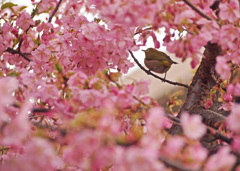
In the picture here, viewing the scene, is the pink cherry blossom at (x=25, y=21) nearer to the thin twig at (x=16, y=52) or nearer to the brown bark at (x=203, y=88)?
the thin twig at (x=16, y=52)

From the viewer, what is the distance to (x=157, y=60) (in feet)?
4.76

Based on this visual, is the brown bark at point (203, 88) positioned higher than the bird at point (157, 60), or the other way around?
the bird at point (157, 60)

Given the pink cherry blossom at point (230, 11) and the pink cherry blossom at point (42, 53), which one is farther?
the pink cherry blossom at point (42, 53)

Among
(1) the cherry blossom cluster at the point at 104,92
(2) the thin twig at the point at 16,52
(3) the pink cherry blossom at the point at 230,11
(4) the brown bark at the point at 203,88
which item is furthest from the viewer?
(2) the thin twig at the point at 16,52

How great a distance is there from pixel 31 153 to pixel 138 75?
4652mm

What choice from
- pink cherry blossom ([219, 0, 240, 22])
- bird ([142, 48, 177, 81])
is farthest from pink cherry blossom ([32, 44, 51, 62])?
pink cherry blossom ([219, 0, 240, 22])

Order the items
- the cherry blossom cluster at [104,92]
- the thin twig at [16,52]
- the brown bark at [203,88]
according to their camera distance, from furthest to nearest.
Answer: the thin twig at [16,52]
the brown bark at [203,88]
the cherry blossom cluster at [104,92]

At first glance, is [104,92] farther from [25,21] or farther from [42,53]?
[25,21]

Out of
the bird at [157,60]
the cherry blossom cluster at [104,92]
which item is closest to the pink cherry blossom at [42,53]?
the cherry blossom cluster at [104,92]

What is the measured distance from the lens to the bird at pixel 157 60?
143 centimetres

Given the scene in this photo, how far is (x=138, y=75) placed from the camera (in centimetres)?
533

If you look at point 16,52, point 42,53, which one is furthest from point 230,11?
point 16,52

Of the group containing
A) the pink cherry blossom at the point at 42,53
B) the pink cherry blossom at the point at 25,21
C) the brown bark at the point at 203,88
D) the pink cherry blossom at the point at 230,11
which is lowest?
the brown bark at the point at 203,88

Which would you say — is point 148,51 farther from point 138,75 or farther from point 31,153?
point 138,75
